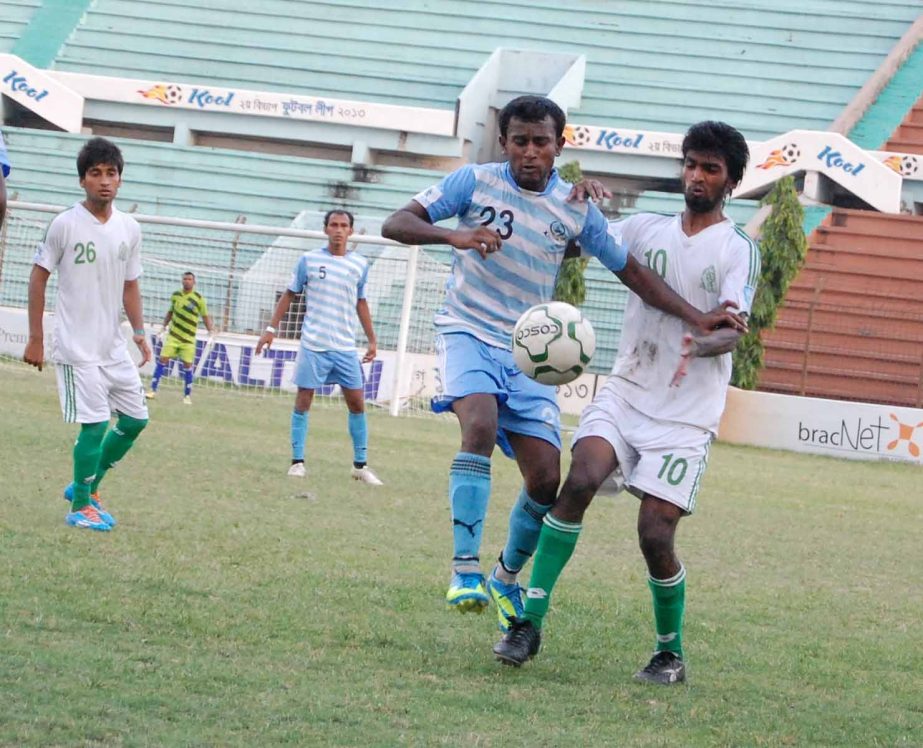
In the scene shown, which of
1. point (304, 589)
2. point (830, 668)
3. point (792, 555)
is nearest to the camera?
point (830, 668)

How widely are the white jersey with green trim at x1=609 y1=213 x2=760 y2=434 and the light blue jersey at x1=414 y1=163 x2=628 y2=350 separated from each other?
210 mm

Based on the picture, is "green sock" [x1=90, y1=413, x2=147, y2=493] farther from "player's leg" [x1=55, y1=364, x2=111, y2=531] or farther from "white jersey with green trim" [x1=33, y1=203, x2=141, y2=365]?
"white jersey with green trim" [x1=33, y1=203, x2=141, y2=365]

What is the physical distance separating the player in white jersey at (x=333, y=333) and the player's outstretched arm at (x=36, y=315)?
342 cm

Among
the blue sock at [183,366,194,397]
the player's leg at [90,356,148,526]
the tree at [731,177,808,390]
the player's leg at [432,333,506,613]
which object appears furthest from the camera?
the tree at [731,177,808,390]

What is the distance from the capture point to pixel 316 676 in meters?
4.70

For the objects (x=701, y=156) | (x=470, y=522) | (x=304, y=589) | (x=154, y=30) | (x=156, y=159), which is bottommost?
(x=304, y=589)

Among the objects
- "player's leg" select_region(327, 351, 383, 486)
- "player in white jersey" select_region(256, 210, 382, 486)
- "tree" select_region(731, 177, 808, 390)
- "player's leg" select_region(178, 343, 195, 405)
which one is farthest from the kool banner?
"player's leg" select_region(327, 351, 383, 486)

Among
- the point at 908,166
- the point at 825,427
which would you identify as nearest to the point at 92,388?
the point at 825,427

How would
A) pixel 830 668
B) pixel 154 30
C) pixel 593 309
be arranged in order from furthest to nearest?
pixel 154 30, pixel 593 309, pixel 830 668

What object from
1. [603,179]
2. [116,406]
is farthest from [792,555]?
[603,179]

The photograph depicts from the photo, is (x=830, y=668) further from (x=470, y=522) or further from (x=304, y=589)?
(x=304, y=589)

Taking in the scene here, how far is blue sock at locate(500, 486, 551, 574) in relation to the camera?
5.65 metres

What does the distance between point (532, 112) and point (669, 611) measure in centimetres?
188

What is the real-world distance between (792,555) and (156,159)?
772 inches
